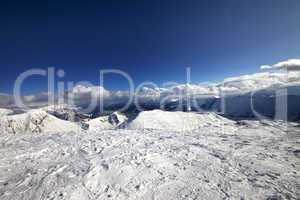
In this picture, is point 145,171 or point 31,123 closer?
point 145,171

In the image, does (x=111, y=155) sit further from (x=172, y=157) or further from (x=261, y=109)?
(x=261, y=109)

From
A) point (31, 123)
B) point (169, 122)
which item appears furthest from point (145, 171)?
point (31, 123)

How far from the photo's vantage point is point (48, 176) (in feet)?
21.7

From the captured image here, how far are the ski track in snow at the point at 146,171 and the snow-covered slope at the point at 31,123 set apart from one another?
1686 centimetres

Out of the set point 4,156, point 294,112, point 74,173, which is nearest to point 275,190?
point 74,173

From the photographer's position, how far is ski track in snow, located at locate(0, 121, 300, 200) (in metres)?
5.63

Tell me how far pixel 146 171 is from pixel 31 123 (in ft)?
100.0

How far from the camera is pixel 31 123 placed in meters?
29.4

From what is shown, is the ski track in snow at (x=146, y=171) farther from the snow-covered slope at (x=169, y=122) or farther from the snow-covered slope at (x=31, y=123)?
the snow-covered slope at (x=31, y=123)

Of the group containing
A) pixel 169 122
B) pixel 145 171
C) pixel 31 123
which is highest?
pixel 145 171

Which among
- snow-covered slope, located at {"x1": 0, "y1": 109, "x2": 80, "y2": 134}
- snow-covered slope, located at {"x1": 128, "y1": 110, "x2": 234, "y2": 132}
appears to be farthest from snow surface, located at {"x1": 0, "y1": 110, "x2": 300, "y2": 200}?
snow-covered slope, located at {"x1": 0, "y1": 109, "x2": 80, "y2": 134}

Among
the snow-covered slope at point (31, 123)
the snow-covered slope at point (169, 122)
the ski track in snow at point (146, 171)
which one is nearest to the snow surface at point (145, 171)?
the ski track in snow at point (146, 171)

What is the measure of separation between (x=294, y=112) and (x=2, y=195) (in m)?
127

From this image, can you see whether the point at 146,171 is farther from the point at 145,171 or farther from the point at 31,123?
the point at 31,123
